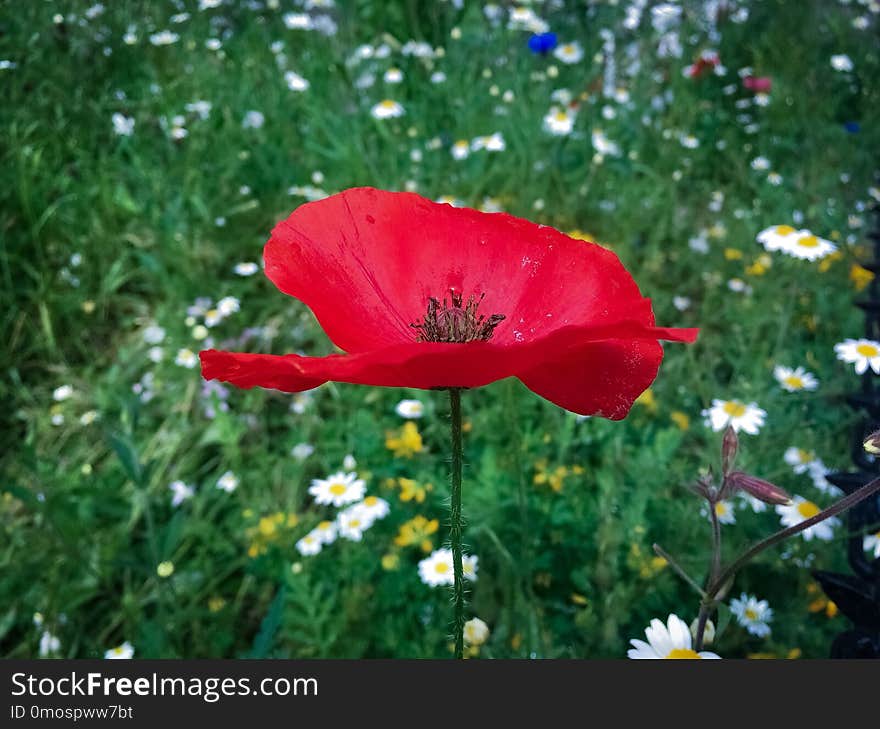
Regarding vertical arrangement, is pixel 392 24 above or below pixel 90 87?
above

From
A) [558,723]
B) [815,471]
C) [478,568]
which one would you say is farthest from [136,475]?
[815,471]

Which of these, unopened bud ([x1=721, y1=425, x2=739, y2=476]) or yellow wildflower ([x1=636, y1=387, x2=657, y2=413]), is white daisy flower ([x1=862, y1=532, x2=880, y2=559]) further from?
yellow wildflower ([x1=636, y1=387, x2=657, y2=413])

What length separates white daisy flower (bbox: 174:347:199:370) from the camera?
2195mm

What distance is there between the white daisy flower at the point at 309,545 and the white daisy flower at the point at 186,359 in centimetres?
84

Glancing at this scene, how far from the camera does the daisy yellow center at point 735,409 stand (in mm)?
1600

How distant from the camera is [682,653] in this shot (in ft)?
2.72

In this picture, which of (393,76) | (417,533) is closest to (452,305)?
(417,533)

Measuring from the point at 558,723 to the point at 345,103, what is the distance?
2790 mm

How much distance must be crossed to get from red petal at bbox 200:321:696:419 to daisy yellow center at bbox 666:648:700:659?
1.08 feet

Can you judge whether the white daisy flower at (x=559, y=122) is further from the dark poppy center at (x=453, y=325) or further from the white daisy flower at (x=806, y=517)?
the dark poppy center at (x=453, y=325)

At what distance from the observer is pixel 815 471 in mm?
1543

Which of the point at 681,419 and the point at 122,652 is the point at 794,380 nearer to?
the point at 681,419

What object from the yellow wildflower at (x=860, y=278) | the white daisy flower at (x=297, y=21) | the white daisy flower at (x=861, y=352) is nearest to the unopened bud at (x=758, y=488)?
the white daisy flower at (x=861, y=352)

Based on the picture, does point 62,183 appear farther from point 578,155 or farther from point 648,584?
point 648,584
